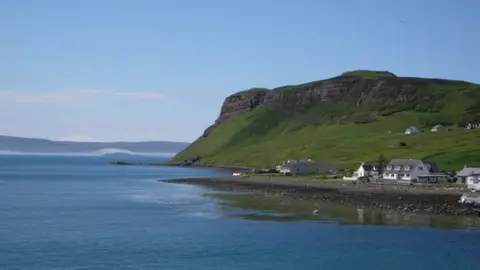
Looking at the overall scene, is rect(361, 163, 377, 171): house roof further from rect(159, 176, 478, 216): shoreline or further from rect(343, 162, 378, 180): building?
rect(159, 176, 478, 216): shoreline

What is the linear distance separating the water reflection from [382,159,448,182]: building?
30.2 metres

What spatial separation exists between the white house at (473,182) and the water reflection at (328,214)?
22.3 metres

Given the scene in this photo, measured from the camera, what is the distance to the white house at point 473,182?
3564 inches

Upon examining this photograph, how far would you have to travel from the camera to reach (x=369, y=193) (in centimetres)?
9300

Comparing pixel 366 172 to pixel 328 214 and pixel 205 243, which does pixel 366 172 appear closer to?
pixel 328 214

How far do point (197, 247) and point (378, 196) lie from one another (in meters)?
43.1

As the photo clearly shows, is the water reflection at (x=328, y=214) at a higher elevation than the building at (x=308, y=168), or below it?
below

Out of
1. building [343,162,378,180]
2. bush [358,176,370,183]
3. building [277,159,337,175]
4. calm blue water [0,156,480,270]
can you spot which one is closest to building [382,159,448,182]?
bush [358,176,370,183]

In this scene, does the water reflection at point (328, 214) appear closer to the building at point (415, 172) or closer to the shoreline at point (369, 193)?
the shoreline at point (369, 193)

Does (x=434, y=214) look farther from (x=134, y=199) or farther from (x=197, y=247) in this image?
(x=134, y=199)

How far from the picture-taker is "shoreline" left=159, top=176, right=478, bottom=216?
75.8m

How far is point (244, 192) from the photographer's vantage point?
106938 mm

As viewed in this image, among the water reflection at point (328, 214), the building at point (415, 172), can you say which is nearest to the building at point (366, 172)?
the building at point (415, 172)

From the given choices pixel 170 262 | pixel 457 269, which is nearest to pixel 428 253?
pixel 457 269
